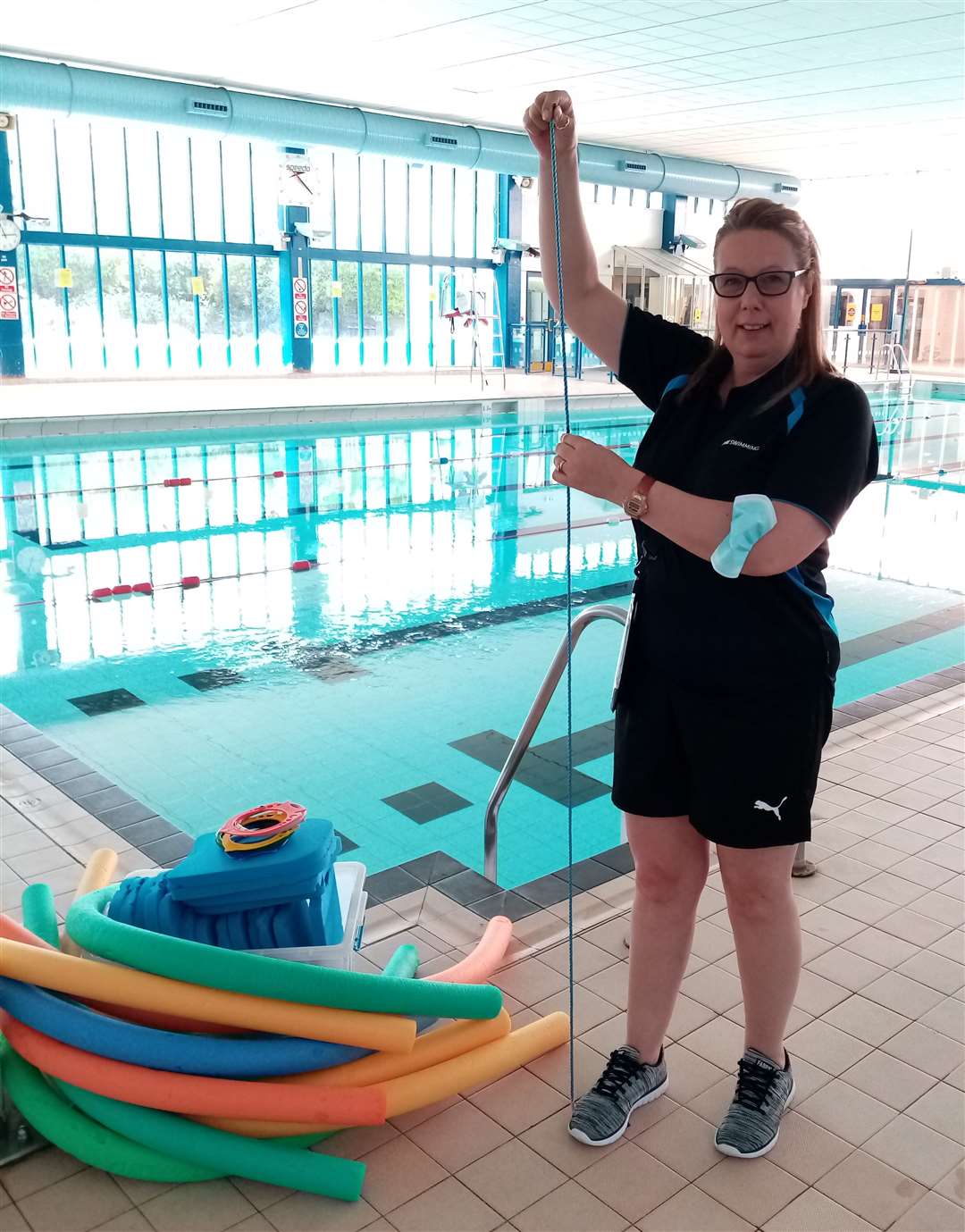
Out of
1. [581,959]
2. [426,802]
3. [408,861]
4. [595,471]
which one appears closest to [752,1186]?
[581,959]

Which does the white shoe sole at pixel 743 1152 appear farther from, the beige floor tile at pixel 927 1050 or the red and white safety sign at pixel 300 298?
the red and white safety sign at pixel 300 298

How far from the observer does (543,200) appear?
191 centimetres

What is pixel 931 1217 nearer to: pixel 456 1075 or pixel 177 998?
pixel 456 1075

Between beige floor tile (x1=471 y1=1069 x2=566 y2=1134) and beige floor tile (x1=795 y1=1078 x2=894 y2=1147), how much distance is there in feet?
1.45

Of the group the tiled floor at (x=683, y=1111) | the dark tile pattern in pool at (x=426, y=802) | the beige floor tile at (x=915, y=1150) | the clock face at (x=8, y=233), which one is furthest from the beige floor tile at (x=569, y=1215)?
the clock face at (x=8, y=233)

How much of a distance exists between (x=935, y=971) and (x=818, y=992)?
0.28 metres

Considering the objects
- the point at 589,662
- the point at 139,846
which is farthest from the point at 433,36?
the point at 139,846

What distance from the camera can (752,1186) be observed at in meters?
1.75

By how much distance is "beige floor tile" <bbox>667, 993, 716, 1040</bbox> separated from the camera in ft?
7.07

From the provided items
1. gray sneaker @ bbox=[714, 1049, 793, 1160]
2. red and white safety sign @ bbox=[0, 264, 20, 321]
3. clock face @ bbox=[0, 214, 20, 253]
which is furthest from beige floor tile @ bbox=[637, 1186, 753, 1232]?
red and white safety sign @ bbox=[0, 264, 20, 321]

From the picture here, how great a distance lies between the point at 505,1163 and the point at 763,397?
1289mm

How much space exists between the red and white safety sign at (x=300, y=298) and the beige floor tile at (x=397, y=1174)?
19583mm

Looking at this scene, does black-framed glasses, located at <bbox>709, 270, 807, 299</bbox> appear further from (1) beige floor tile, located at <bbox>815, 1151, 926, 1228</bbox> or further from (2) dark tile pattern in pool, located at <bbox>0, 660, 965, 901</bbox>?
(2) dark tile pattern in pool, located at <bbox>0, 660, 965, 901</bbox>

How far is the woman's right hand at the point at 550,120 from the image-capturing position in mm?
1763
